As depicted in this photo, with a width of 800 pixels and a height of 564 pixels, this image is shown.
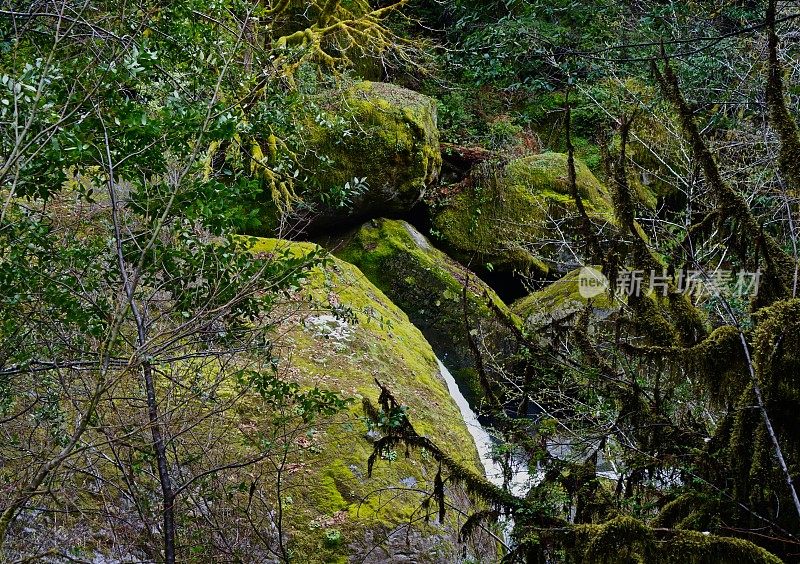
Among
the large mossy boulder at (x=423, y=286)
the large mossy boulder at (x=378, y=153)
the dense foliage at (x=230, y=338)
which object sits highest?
the large mossy boulder at (x=378, y=153)

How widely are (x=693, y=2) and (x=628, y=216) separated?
5107mm

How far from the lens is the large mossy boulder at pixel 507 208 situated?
12.3 m

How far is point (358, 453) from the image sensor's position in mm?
5477

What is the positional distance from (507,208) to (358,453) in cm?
798

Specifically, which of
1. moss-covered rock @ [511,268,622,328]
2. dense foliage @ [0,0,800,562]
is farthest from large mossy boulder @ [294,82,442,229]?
dense foliage @ [0,0,800,562]

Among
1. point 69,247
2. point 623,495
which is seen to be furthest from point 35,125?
point 623,495

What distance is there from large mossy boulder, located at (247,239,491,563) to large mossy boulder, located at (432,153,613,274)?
17.0ft

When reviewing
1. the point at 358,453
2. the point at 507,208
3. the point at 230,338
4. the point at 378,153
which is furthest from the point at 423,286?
the point at 230,338

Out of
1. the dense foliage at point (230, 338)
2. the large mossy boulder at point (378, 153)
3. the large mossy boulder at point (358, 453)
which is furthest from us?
the large mossy boulder at point (378, 153)

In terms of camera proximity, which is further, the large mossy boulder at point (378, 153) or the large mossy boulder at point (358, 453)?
the large mossy boulder at point (378, 153)

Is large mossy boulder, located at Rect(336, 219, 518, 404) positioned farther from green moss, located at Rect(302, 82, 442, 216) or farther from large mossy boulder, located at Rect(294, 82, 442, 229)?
green moss, located at Rect(302, 82, 442, 216)

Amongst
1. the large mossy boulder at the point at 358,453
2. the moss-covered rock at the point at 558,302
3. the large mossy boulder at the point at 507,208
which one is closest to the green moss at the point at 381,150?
the large mossy boulder at the point at 507,208

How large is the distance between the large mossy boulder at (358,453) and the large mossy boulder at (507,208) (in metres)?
5.17

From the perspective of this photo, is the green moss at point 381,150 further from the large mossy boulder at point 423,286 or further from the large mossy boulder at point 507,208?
the large mossy boulder at point 507,208
